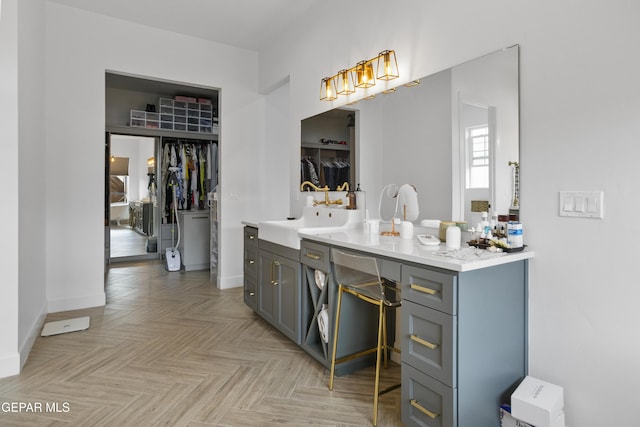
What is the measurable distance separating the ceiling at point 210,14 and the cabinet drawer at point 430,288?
2.83m

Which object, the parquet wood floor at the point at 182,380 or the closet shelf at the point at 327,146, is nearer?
the parquet wood floor at the point at 182,380

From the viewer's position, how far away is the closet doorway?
593 cm

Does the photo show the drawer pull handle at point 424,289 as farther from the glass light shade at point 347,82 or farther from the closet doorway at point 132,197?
the closet doorway at point 132,197

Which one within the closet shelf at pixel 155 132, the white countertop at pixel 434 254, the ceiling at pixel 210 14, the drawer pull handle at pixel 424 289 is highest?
the ceiling at pixel 210 14

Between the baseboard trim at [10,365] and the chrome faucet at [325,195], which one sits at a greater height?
the chrome faucet at [325,195]

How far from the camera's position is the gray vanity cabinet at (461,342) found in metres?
1.50

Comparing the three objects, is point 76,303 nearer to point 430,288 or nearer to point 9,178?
point 9,178

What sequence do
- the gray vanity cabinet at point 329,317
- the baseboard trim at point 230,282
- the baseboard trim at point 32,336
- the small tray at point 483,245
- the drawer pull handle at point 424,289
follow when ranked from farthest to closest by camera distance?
the baseboard trim at point 230,282, the baseboard trim at point 32,336, the gray vanity cabinet at point 329,317, the small tray at point 483,245, the drawer pull handle at point 424,289

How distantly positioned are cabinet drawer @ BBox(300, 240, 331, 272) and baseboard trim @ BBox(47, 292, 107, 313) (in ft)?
8.29

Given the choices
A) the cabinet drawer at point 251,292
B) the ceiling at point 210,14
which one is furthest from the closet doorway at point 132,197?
the cabinet drawer at point 251,292

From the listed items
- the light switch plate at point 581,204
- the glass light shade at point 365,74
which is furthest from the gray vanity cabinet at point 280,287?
the light switch plate at point 581,204

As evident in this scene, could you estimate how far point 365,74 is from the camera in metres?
2.70

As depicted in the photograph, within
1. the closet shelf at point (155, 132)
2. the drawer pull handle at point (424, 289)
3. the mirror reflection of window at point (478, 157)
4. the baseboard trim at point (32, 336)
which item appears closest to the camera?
the drawer pull handle at point (424, 289)

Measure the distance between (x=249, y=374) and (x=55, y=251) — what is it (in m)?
2.54
